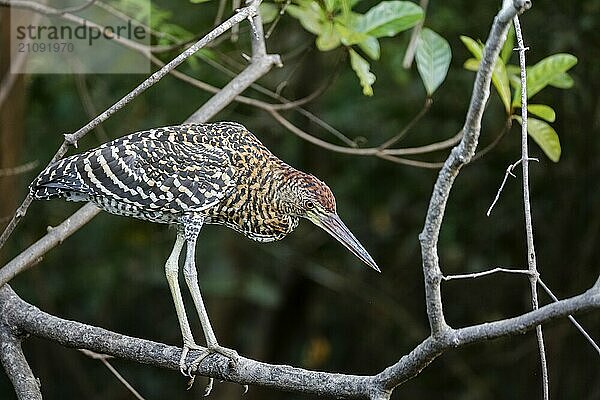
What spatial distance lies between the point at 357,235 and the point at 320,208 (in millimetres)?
2471

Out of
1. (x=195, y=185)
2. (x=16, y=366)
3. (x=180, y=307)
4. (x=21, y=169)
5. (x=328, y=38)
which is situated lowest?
(x=16, y=366)

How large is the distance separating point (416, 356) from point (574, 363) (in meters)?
2.45

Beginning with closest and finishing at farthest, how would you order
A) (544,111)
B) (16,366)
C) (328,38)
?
(16,366)
(544,111)
(328,38)

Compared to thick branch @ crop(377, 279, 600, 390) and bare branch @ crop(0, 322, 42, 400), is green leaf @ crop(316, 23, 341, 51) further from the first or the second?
thick branch @ crop(377, 279, 600, 390)

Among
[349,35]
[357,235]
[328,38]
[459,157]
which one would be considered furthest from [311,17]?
[357,235]

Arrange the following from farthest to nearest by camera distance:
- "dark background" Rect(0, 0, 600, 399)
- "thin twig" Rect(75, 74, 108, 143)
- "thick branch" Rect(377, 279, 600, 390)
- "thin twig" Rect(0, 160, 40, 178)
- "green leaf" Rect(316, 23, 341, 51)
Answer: "dark background" Rect(0, 0, 600, 399)
"thin twig" Rect(75, 74, 108, 143)
"thin twig" Rect(0, 160, 40, 178)
"green leaf" Rect(316, 23, 341, 51)
"thick branch" Rect(377, 279, 600, 390)

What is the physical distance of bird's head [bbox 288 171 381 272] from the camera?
150cm

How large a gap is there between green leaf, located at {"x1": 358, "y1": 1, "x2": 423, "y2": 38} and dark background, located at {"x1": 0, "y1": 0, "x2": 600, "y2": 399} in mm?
1017

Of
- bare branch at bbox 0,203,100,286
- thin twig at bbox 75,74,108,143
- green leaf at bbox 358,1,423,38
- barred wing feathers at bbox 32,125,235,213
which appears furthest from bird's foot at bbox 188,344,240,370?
thin twig at bbox 75,74,108,143

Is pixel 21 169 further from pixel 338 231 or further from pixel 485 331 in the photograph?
pixel 485 331

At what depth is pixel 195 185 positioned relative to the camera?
1.60 metres

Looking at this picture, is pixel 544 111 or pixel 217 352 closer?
pixel 217 352

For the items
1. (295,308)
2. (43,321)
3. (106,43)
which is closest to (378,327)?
(295,308)

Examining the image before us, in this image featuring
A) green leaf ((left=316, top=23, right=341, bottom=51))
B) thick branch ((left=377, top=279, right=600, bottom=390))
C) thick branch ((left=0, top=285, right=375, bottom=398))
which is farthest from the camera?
green leaf ((left=316, top=23, right=341, bottom=51))
